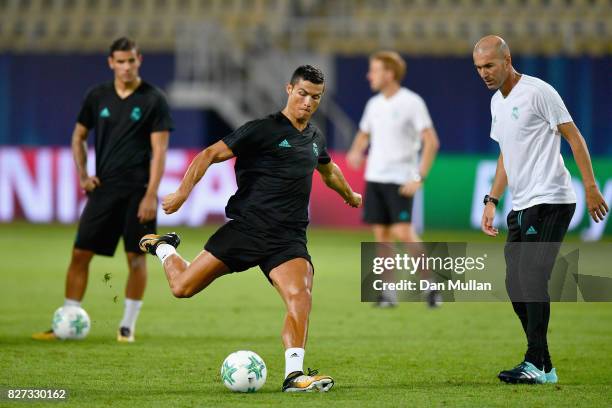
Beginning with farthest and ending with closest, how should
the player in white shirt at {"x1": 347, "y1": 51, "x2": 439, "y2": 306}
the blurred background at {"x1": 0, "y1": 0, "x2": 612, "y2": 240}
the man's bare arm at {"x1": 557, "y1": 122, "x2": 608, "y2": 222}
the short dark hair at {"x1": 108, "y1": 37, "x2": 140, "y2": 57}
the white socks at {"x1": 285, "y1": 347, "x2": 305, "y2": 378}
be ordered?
the blurred background at {"x1": 0, "y1": 0, "x2": 612, "y2": 240}
the player in white shirt at {"x1": 347, "y1": 51, "x2": 439, "y2": 306}
the short dark hair at {"x1": 108, "y1": 37, "x2": 140, "y2": 57}
the man's bare arm at {"x1": 557, "y1": 122, "x2": 608, "y2": 222}
the white socks at {"x1": 285, "y1": 347, "x2": 305, "y2": 378}

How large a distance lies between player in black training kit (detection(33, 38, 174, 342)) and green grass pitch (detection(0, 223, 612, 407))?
1.59 ft

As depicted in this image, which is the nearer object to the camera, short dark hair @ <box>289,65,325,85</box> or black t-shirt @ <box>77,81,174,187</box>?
short dark hair @ <box>289,65,325,85</box>

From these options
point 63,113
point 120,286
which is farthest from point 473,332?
point 63,113

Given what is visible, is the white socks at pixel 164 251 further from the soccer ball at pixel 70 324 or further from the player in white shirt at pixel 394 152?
the player in white shirt at pixel 394 152

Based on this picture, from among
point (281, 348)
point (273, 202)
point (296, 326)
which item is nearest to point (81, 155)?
point (281, 348)

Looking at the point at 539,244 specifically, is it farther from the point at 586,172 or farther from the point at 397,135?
the point at 397,135

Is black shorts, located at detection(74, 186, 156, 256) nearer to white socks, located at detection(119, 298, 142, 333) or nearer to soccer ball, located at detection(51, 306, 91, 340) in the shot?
white socks, located at detection(119, 298, 142, 333)

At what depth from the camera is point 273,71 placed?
891 inches

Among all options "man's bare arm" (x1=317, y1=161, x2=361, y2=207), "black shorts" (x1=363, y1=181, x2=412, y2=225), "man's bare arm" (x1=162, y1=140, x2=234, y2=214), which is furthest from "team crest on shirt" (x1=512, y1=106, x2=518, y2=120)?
"black shorts" (x1=363, y1=181, x2=412, y2=225)

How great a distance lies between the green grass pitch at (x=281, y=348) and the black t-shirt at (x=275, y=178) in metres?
0.96

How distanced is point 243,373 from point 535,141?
222 centimetres

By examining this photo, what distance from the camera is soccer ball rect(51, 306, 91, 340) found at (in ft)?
28.6

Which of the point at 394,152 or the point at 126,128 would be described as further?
A: the point at 394,152

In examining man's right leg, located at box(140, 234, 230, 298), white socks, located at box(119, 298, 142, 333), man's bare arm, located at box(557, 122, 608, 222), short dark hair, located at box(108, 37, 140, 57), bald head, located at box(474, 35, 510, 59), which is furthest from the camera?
white socks, located at box(119, 298, 142, 333)
